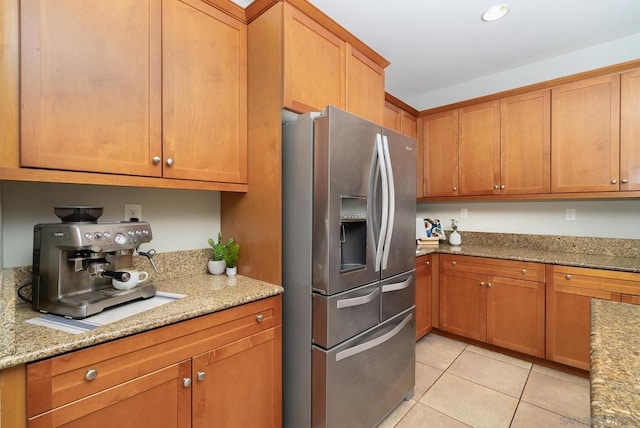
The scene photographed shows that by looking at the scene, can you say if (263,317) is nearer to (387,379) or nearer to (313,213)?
(313,213)

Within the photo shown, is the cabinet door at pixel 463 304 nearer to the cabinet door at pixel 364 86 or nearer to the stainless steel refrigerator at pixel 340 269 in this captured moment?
the stainless steel refrigerator at pixel 340 269

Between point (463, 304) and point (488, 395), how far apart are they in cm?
83

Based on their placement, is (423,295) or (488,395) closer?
(488,395)

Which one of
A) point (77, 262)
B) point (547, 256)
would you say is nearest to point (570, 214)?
point (547, 256)

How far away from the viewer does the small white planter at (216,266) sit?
5.88 ft

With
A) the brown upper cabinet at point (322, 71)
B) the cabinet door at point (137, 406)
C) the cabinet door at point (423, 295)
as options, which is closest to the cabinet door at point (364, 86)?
the brown upper cabinet at point (322, 71)

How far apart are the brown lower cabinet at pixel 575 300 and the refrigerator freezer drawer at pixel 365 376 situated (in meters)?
1.22

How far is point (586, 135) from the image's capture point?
233cm

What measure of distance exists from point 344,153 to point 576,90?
2.24 m

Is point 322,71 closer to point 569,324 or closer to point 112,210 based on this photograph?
point 112,210

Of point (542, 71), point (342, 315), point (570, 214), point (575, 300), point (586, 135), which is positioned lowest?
point (575, 300)

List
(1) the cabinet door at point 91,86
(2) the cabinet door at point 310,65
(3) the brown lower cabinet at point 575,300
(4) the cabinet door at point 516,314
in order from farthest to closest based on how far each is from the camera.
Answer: (4) the cabinet door at point 516,314
(3) the brown lower cabinet at point 575,300
(2) the cabinet door at point 310,65
(1) the cabinet door at point 91,86

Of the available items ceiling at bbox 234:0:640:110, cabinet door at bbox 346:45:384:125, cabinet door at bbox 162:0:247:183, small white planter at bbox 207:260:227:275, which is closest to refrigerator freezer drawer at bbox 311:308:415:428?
small white planter at bbox 207:260:227:275

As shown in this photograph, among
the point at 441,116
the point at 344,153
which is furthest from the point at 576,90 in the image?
the point at 344,153
